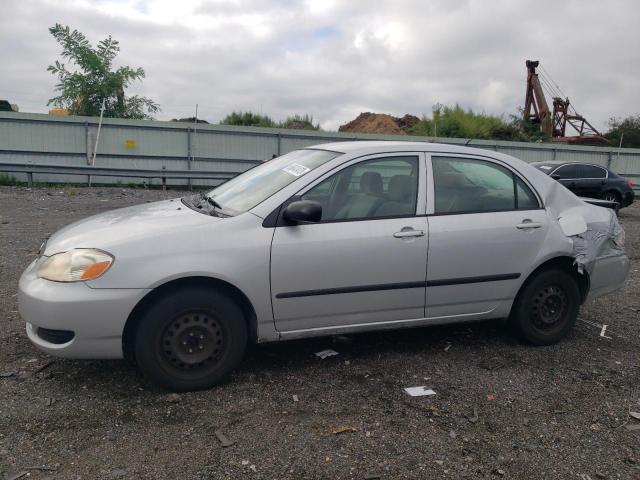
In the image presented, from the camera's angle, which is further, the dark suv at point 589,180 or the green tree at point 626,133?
the green tree at point 626,133

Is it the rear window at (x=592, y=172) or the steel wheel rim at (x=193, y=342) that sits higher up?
the rear window at (x=592, y=172)

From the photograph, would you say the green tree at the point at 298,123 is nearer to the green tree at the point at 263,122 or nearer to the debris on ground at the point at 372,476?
the green tree at the point at 263,122

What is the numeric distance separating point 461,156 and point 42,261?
9.95ft

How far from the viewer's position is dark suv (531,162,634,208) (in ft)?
46.4

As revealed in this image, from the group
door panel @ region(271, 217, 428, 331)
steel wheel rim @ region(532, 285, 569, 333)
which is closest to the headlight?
door panel @ region(271, 217, 428, 331)

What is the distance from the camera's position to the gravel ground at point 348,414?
8.79ft

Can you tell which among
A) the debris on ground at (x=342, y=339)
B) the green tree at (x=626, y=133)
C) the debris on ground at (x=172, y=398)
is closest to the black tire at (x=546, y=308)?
the debris on ground at (x=342, y=339)

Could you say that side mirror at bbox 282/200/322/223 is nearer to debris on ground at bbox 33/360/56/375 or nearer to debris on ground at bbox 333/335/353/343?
debris on ground at bbox 333/335/353/343

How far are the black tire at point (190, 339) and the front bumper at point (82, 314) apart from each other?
0.45 ft

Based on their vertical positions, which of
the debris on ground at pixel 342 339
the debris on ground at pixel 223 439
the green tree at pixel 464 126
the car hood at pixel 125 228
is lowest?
the debris on ground at pixel 223 439

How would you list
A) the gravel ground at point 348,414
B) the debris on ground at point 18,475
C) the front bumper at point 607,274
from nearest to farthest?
1. the debris on ground at point 18,475
2. the gravel ground at point 348,414
3. the front bumper at point 607,274

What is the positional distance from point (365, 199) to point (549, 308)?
1795mm

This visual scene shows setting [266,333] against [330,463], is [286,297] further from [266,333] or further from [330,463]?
[330,463]

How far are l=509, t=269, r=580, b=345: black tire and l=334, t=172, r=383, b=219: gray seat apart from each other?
56.1 inches
